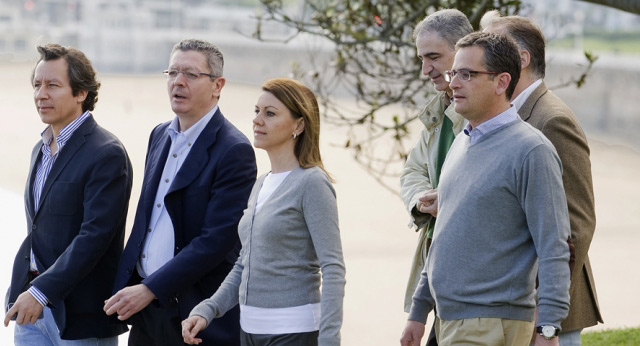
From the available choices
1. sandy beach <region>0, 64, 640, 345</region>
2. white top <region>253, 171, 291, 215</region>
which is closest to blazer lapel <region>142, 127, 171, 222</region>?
white top <region>253, 171, 291, 215</region>

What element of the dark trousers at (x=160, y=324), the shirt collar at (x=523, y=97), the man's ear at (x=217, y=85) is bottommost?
the dark trousers at (x=160, y=324)

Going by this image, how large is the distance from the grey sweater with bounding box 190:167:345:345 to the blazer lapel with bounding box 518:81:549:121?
0.74 meters

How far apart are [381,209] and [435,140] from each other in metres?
13.0

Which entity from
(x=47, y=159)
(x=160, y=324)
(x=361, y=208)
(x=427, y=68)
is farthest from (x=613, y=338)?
(x=361, y=208)

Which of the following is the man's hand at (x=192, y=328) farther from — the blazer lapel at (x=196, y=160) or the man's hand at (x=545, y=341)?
the man's hand at (x=545, y=341)

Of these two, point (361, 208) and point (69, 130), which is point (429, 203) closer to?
point (69, 130)

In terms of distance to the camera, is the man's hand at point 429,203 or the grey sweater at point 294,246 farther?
the man's hand at point 429,203

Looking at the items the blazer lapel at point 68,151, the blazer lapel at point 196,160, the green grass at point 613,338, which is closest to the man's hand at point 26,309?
the blazer lapel at point 68,151

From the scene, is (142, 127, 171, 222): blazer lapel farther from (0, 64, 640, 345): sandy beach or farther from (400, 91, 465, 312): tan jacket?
(0, 64, 640, 345): sandy beach

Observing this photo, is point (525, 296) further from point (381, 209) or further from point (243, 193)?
point (381, 209)

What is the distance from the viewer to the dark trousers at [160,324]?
4.41 metres

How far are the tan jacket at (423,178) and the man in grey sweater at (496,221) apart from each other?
0.66 metres

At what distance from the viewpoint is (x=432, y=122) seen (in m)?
4.24

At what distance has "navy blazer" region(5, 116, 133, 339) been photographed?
4.46 metres
